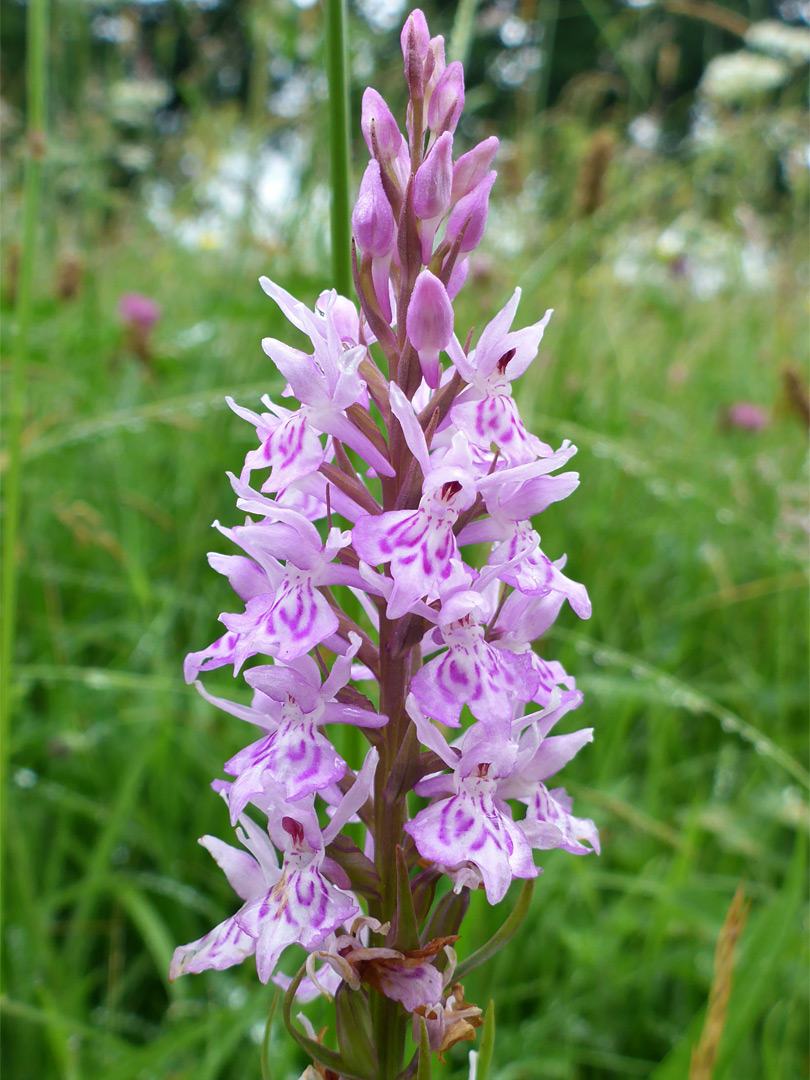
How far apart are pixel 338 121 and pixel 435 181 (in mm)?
270

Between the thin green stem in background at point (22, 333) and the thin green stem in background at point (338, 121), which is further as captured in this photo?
the thin green stem in background at point (22, 333)

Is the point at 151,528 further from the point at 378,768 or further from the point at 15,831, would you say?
the point at 378,768

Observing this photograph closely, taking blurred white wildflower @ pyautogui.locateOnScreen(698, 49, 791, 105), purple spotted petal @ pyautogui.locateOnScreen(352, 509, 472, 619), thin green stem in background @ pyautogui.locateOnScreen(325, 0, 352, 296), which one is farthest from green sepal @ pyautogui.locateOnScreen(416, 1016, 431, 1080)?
blurred white wildflower @ pyautogui.locateOnScreen(698, 49, 791, 105)

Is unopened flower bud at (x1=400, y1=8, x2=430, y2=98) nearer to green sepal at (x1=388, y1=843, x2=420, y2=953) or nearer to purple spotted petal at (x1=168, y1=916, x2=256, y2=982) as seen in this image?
green sepal at (x1=388, y1=843, x2=420, y2=953)

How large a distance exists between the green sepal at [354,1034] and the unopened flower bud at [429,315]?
650 millimetres

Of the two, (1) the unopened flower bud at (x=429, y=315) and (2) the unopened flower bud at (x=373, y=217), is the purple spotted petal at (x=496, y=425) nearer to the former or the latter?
(1) the unopened flower bud at (x=429, y=315)

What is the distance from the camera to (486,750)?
92 centimetres

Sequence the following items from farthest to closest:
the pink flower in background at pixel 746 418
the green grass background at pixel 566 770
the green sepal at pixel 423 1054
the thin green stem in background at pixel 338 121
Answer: the pink flower in background at pixel 746 418 < the green grass background at pixel 566 770 < the thin green stem in background at pixel 338 121 < the green sepal at pixel 423 1054

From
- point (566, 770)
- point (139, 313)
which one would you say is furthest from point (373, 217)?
point (139, 313)

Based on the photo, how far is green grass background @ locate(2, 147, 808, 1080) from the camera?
5.34 feet

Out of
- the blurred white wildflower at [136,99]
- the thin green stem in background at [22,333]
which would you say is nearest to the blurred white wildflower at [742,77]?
the blurred white wildflower at [136,99]

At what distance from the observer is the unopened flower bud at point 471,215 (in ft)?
3.35

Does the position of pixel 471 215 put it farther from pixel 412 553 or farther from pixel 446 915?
pixel 446 915

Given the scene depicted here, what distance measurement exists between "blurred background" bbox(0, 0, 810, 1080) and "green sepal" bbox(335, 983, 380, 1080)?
43 centimetres
